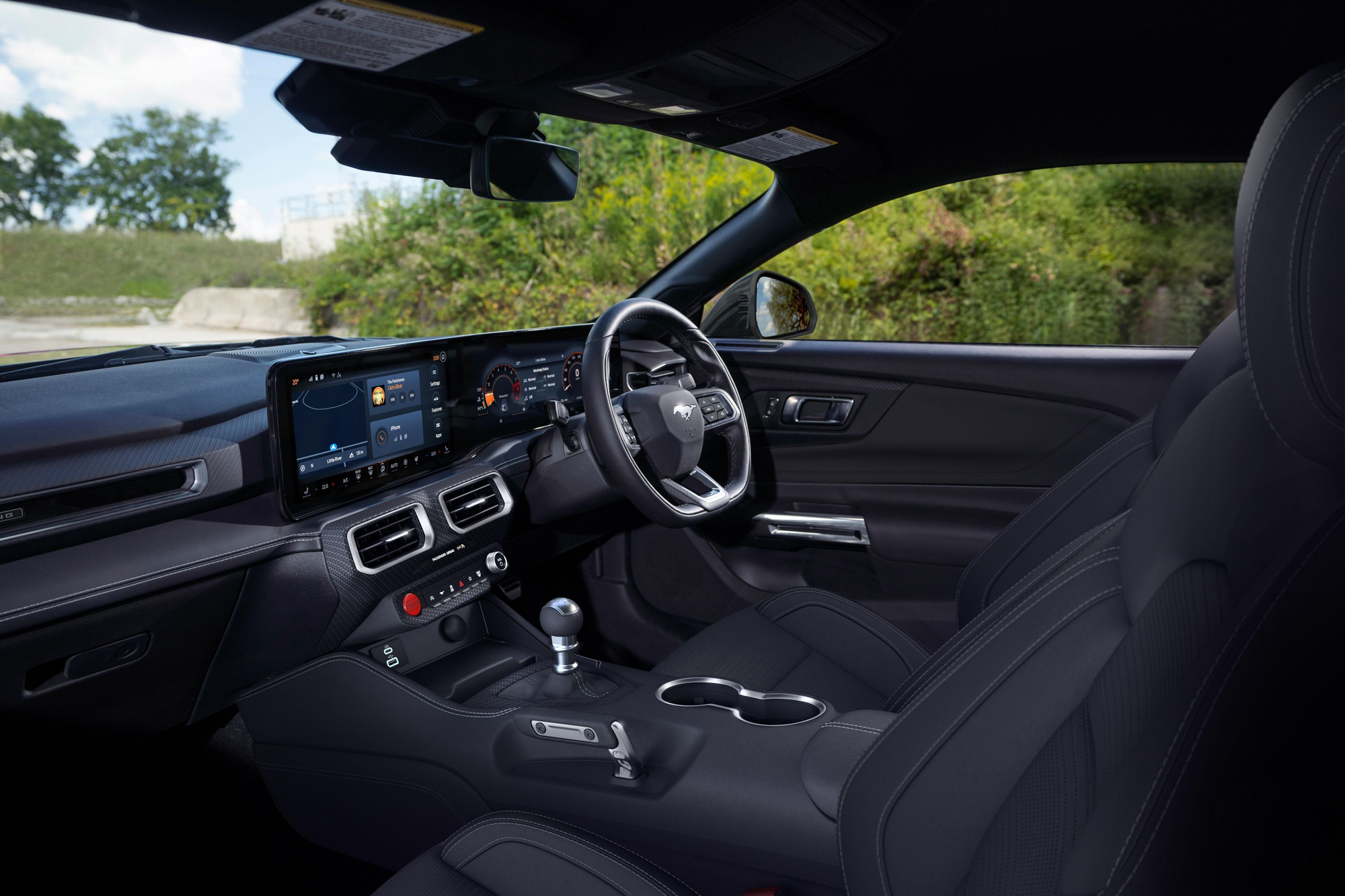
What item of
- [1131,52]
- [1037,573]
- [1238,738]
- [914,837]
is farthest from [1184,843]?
[1131,52]

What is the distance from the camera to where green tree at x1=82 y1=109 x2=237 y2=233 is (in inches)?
113

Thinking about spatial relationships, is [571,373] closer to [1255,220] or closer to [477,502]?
[477,502]

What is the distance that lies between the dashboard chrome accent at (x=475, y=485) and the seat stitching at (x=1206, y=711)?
151 centimetres

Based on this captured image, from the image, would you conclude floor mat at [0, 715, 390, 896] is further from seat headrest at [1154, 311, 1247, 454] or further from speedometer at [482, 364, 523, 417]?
seat headrest at [1154, 311, 1247, 454]

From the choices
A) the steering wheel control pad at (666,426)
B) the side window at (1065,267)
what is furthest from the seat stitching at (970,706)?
the side window at (1065,267)

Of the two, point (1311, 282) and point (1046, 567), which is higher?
point (1311, 282)

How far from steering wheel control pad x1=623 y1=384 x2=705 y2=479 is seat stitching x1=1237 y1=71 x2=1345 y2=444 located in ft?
4.36

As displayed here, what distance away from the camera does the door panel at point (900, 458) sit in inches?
96.3

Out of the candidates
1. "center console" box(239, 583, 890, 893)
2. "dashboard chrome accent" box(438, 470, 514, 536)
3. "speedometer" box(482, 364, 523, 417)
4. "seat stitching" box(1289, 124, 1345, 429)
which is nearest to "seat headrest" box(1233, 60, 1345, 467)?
"seat stitching" box(1289, 124, 1345, 429)

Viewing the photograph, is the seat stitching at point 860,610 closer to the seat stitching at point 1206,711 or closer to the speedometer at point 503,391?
the speedometer at point 503,391

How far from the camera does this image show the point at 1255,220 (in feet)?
2.40

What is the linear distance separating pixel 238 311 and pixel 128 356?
1.81ft

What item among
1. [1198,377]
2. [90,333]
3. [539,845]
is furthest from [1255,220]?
[90,333]

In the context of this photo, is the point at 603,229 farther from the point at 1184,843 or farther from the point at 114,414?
the point at 1184,843
